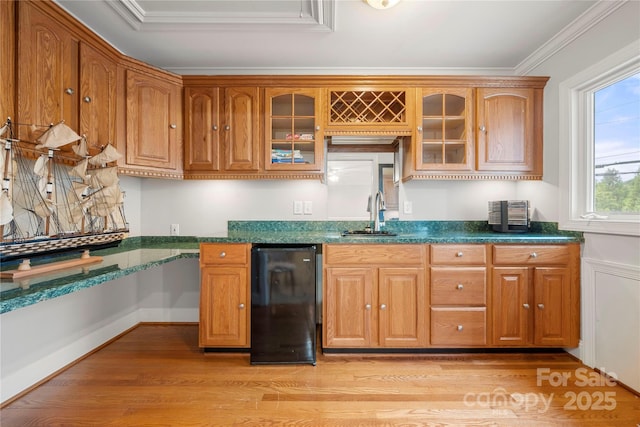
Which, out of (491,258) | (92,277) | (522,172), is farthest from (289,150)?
(522,172)

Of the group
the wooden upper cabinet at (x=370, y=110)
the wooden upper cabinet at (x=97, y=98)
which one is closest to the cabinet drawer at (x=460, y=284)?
the wooden upper cabinet at (x=370, y=110)

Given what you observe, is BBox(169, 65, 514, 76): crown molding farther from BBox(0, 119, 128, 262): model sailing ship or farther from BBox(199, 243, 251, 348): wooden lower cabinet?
BBox(199, 243, 251, 348): wooden lower cabinet

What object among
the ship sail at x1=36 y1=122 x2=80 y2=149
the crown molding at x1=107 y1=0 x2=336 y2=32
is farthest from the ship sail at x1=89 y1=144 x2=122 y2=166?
the crown molding at x1=107 y1=0 x2=336 y2=32

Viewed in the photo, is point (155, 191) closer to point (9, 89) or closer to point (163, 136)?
point (163, 136)

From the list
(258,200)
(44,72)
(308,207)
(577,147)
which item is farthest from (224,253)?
(577,147)

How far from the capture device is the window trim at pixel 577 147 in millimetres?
1969

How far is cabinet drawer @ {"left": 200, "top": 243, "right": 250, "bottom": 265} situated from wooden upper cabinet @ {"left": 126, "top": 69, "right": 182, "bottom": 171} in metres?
0.79

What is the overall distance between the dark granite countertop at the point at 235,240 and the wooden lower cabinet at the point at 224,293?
0.27ft

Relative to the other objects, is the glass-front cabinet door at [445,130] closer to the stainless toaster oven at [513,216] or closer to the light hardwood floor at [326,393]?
the stainless toaster oven at [513,216]

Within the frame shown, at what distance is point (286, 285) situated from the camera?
2.07 metres

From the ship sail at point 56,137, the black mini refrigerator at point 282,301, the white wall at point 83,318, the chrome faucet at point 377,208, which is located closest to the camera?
the ship sail at point 56,137

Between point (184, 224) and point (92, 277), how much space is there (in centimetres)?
156

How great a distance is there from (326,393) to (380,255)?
0.96 metres

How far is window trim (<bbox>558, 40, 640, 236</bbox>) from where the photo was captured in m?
1.97
